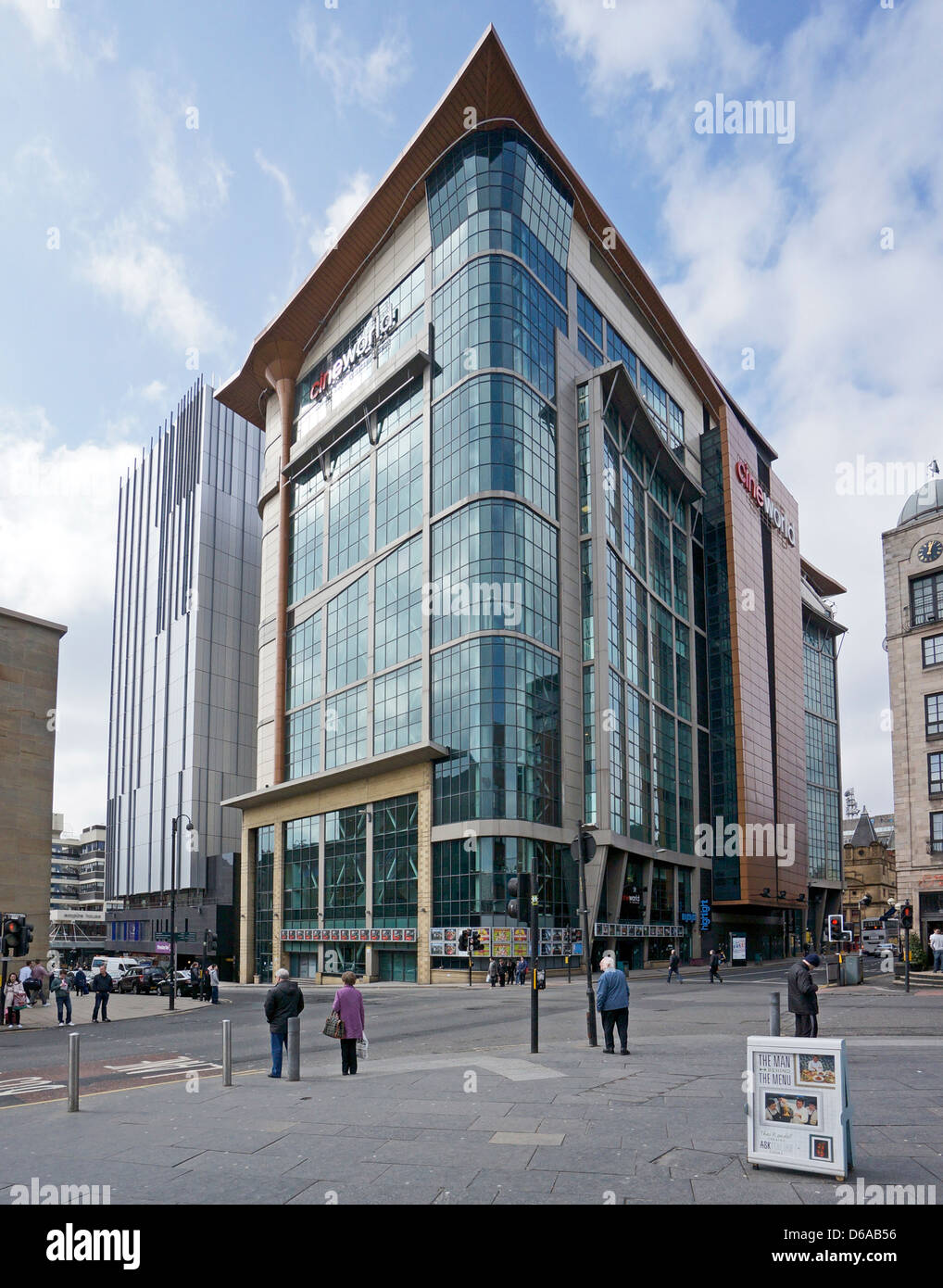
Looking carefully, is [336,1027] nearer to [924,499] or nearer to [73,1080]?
[73,1080]

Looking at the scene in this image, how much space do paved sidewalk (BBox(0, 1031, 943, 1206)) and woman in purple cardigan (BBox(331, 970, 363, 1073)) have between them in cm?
32

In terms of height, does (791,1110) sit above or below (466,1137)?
above

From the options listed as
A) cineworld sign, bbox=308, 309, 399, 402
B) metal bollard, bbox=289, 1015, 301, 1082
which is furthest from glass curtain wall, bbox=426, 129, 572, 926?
metal bollard, bbox=289, 1015, 301, 1082

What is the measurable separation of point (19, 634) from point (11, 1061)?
21.6 m

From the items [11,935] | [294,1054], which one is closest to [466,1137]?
[294,1054]

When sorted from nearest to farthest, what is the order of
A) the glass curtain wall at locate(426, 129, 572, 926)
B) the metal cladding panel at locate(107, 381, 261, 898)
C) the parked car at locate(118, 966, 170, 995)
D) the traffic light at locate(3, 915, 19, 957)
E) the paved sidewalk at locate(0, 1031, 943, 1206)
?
the paved sidewalk at locate(0, 1031, 943, 1206) < the traffic light at locate(3, 915, 19, 957) < the parked car at locate(118, 966, 170, 995) < the glass curtain wall at locate(426, 129, 572, 926) < the metal cladding panel at locate(107, 381, 261, 898)

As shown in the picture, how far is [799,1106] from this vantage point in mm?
8531

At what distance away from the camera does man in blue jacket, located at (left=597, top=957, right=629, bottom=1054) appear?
17.4 m

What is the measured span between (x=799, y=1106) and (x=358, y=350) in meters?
70.6

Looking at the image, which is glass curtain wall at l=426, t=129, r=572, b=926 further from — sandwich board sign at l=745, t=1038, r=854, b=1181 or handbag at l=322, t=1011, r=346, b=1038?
sandwich board sign at l=745, t=1038, r=854, b=1181

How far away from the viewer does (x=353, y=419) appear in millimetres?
72250

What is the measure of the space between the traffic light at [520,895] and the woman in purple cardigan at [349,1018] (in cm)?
383
